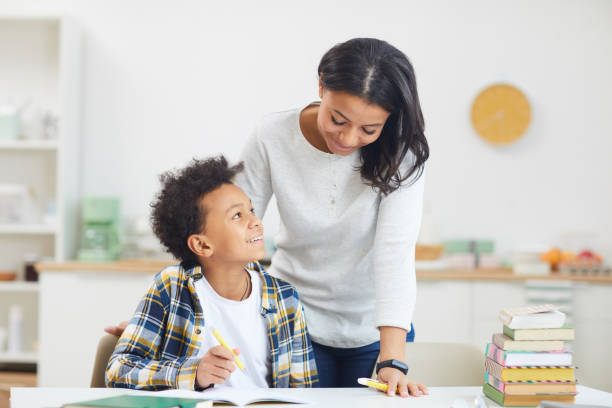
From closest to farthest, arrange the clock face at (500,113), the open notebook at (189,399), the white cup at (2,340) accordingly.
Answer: the open notebook at (189,399), the white cup at (2,340), the clock face at (500,113)

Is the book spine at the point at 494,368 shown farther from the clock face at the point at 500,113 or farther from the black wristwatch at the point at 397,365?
the clock face at the point at 500,113

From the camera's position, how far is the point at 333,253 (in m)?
1.63

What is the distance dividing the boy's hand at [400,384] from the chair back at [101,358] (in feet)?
2.11

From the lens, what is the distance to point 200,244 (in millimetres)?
1539

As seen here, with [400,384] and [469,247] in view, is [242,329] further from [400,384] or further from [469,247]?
[469,247]

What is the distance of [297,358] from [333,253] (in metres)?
0.27

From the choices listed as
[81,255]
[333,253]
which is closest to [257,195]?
[333,253]

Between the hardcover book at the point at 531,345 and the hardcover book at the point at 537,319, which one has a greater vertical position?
the hardcover book at the point at 537,319

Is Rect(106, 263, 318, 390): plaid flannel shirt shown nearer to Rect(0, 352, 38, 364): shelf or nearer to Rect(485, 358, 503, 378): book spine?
Rect(485, 358, 503, 378): book spine

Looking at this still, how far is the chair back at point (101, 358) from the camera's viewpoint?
4.96 feet

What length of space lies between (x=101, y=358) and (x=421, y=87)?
260 centimetres

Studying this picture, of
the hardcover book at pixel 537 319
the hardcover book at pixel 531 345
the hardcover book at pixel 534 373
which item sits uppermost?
the hardcover book at pixel 537 319

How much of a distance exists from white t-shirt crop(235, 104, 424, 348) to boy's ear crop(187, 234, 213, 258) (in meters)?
0.20

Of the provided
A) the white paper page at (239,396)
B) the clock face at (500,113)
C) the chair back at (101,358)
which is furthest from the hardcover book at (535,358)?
the clock face at (500,113)
